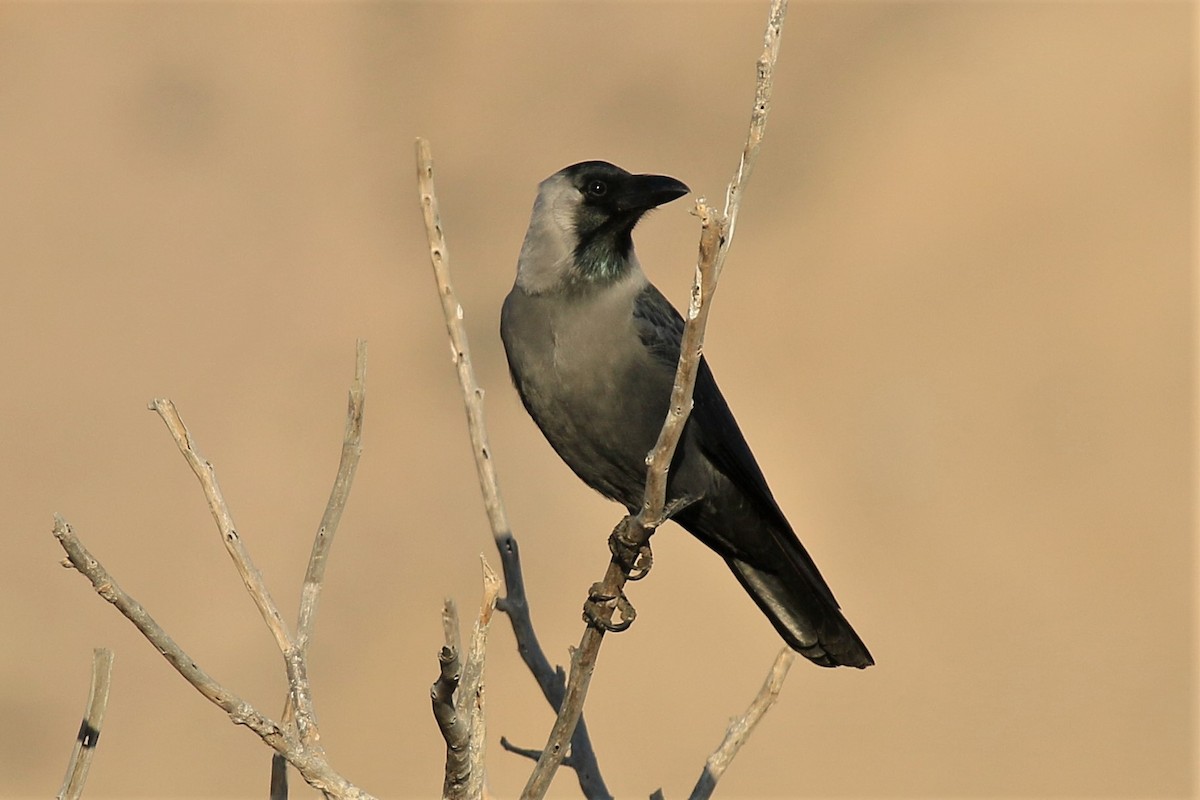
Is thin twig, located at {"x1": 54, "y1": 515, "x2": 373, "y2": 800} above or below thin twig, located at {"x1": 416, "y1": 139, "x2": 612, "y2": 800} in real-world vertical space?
below

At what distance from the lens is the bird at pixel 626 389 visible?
191 inches

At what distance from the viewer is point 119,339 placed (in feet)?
51.5

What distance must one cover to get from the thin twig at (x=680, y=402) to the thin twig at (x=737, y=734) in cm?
50

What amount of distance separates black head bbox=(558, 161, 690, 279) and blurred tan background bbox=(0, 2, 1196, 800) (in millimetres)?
6437

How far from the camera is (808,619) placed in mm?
5250

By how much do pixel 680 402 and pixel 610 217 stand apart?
6.68 feet

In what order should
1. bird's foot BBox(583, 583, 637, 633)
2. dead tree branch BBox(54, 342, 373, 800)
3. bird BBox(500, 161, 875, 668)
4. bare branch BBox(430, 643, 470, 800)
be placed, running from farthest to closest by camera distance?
bird BBox(500, 161, 875, 668)
bird's foot BBox(583, 583, 637, 633)
dead tree branch BBox(54, 342, 373, 800)
bare branch BBox(430, 643, 470, 800)

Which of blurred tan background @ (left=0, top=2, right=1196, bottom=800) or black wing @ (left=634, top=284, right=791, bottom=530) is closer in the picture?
black wing @ (left=634, top=284, right=791, bottom=530)

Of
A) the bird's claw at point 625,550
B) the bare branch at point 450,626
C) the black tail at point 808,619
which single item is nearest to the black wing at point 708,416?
the black tail at point 808,619

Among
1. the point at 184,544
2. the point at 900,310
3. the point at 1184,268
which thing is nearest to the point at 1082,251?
the point at 1184,268

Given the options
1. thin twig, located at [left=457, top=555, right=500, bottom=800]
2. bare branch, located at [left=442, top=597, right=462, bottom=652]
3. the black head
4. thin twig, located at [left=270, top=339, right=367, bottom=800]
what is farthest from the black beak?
bare branch, located at [left=442, top=597, right=462, bottom=652]

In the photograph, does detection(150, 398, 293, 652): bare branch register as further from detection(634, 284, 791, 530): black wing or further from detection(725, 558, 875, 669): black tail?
detection(725, 558, 875, 669): black tail

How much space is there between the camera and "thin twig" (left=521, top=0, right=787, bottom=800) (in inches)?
111

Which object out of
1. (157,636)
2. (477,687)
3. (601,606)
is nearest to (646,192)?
(601,606)
